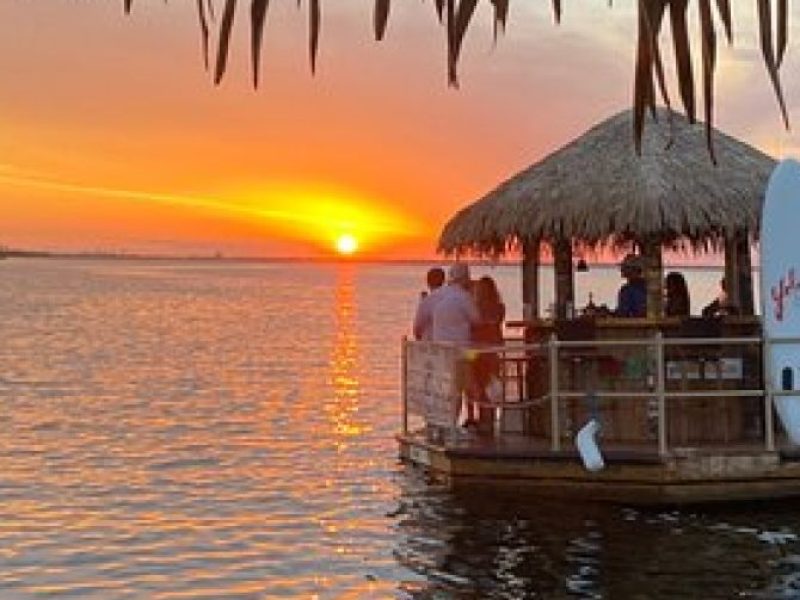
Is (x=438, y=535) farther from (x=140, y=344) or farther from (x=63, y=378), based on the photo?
(x=140, y=344)

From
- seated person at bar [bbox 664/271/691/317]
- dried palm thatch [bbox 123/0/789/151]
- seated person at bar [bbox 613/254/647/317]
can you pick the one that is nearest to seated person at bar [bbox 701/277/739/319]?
seated person at bar [bbox 664/271/691/317]

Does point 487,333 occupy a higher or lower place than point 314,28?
lower

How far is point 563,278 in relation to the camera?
1362 centimetres

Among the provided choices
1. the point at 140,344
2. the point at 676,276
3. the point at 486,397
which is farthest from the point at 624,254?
the point at 140,344

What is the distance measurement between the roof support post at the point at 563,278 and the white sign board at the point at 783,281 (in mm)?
2197

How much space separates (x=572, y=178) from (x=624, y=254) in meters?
0.98

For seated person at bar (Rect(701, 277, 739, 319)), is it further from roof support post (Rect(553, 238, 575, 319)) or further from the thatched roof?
roof support post (Rect(553, 238, 575, 319))

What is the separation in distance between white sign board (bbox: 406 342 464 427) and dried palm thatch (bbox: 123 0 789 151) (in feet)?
37.0

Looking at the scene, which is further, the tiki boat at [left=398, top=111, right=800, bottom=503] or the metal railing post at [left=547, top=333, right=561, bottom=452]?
the metal railing post at [left=547, top=333, right=561, bottom=452]

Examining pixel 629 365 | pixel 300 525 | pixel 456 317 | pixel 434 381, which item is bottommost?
pixel 300 525

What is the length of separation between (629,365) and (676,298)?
3.45 feet

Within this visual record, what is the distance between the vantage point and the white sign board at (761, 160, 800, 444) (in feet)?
38.4

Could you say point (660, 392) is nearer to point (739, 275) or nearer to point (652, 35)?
point (739, 275)

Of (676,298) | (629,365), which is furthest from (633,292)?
(629,365)
